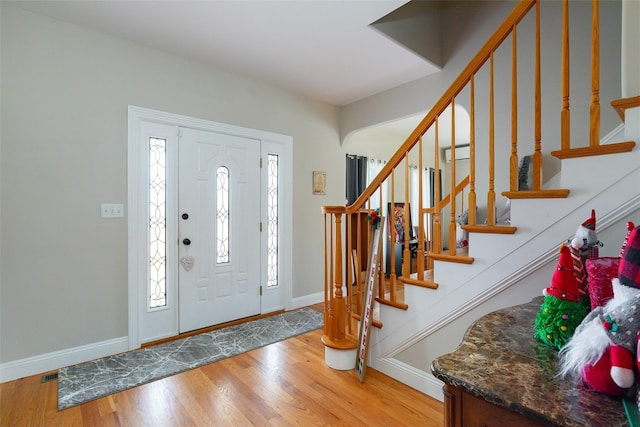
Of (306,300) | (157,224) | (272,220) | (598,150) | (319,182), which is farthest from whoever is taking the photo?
(319,182)

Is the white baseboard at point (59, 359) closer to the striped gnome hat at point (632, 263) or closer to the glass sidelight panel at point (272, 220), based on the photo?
the glass sidelight panel at point (272, 220)

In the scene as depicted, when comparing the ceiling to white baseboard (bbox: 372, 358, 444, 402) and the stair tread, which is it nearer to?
the stair tread

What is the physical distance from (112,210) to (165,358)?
1.31 m

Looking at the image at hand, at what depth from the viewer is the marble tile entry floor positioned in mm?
2074

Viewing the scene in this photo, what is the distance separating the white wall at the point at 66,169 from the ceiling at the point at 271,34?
224 millimetres

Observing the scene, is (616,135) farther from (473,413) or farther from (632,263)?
(473,413)

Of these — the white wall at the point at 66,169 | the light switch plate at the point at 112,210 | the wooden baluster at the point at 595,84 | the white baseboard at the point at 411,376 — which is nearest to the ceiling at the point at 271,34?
the white wall at the point at 66,169

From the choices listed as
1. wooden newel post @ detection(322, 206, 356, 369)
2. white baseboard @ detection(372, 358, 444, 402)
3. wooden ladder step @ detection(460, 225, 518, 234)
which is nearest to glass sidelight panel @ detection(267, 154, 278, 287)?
wooden newel post @ detection(322, 206, 356, 369)

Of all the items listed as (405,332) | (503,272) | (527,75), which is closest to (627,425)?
(503,272)

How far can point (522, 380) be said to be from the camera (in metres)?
0.71

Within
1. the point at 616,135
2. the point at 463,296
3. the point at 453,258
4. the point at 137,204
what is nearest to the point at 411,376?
the point at 463,296

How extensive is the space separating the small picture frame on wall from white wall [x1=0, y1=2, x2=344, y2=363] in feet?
5.46

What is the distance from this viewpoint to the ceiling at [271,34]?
216 centimetres

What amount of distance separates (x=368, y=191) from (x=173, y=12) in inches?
76.9
